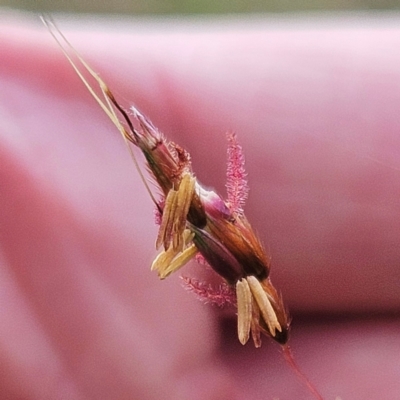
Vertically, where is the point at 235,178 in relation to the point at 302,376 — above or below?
above

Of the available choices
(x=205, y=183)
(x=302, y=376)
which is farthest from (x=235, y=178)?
(x=302, y=376)

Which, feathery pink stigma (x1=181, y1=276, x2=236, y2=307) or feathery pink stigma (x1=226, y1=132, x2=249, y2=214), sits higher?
feathery pink stigma (x1=226, y1=132, x2=249, y2=214)

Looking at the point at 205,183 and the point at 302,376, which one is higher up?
the point at 205,183

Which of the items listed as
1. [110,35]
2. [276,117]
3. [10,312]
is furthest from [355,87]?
[10,312]

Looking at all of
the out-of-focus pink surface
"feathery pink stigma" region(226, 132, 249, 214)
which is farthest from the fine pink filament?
"feathery pink stigma" region(226, 132, 249, 214)

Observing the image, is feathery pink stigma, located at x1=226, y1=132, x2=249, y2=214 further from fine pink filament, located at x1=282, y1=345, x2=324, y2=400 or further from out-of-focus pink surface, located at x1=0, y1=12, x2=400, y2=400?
fine pink filament, located at x1=282, y1=345, x2=324, y2=400

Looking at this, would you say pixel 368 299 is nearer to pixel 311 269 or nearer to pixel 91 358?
pixel 311 269

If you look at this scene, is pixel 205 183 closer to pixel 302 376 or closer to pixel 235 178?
pixel 235 178

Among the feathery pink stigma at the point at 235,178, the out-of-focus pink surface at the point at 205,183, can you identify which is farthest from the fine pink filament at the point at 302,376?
the feathery pink stigma at the point at 235,178
